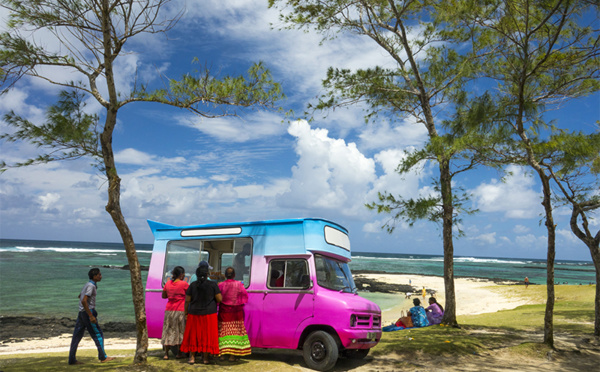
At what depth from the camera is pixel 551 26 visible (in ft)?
34.6

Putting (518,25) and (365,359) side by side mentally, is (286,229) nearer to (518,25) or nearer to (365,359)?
(365,359)

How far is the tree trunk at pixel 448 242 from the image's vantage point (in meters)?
14.1

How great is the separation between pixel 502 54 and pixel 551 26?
1550 mm

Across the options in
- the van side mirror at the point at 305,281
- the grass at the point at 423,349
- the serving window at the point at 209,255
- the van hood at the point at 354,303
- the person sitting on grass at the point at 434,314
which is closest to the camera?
the grass at the point at 423,349

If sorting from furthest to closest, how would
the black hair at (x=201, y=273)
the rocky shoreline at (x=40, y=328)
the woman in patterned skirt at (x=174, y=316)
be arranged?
1. the rocky shoreline at (x=40, y=328)
2. the woman in patterned skirt at (x=174, y=316)
3. the black hair at (x=201, y=273)

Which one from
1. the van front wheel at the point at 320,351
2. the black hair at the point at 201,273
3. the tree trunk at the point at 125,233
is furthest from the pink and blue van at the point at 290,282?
the tree trunk at the point at 125,233

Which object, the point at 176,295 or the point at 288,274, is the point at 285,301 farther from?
the point at 176,295

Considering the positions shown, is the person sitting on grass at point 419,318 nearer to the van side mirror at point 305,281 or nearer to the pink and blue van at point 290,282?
the pink and blue van at point 290,282

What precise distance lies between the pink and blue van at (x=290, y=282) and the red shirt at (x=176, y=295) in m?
0.94

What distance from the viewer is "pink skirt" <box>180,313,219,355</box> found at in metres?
8.54

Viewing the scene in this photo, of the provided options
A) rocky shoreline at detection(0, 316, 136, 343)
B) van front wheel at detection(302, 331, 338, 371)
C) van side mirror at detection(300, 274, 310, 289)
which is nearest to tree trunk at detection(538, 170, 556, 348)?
van front wheel at detection(302, 331, 338, 371)

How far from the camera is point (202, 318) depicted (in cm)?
861

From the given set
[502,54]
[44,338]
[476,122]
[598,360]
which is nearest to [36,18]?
[476,122]

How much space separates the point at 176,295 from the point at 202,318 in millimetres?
Answer: 878
